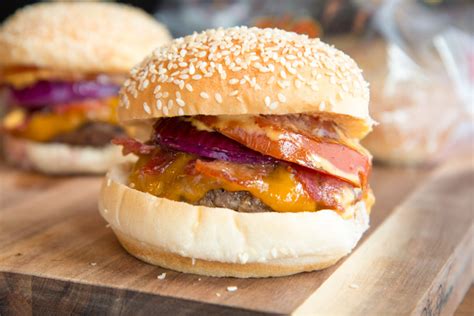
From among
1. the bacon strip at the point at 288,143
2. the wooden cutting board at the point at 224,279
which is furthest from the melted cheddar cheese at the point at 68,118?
the bacon strip at the point at 288,143

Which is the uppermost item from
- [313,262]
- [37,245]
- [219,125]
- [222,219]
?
[219,125]

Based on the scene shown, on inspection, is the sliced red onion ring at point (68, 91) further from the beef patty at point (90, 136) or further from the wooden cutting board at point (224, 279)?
the wooden cutting board at point (224, 279)

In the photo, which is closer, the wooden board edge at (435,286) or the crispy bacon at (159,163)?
the wooden board edge at (435,286)

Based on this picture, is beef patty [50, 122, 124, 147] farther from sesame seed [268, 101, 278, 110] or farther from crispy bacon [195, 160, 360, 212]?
sesame seed [268, 101, 278, 110]

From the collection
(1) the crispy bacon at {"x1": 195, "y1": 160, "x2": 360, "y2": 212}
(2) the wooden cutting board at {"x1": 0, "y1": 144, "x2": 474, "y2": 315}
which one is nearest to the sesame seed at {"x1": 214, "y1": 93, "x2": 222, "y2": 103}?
(1) the crispy bacon at {"x1": 195, "y1": 160, "x2": 360, "y2": 212}

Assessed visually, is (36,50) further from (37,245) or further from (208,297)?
(208,297)

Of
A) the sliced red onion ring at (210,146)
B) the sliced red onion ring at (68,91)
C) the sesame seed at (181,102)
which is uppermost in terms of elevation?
A: the sesame seed at (181,102)

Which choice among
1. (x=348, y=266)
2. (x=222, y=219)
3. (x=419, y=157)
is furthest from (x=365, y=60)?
(x=222, y=219)
